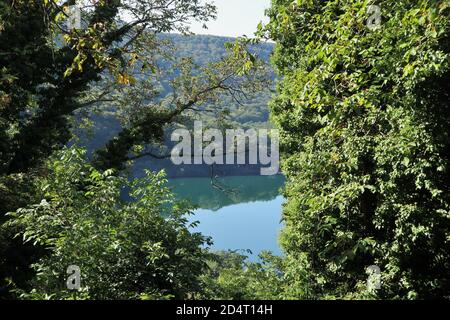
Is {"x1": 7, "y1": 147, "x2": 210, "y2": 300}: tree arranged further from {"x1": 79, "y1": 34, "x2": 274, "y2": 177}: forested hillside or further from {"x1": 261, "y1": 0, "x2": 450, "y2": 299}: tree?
{"x1": 79, "y1": 34, "x2": 274, "y2": 177}: forested hillside

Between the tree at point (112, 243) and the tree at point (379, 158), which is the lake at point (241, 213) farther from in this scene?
the tree at point (112, 243)

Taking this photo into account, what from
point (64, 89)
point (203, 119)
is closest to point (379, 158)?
point (64, 89)

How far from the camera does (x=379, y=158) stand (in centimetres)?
702

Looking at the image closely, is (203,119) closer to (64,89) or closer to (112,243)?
(64,89)

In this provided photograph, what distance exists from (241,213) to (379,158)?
4925 cm

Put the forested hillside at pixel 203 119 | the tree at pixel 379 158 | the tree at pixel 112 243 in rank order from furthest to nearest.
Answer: the forested hillside at pixel 203 119
the tree at pixel 379 158
the tree at pixel 112 243

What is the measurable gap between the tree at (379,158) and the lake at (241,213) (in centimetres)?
2157

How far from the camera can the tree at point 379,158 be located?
18.2ft

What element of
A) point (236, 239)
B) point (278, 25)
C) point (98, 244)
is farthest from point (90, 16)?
point (236, 239)

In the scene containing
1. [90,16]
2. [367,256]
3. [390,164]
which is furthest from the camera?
[90,16]

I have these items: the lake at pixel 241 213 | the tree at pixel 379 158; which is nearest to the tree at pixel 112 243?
the tree at pixel 379 158

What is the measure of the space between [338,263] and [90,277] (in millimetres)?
4404
